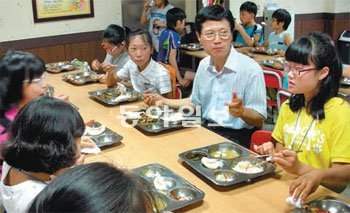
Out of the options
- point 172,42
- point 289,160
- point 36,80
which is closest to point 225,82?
point 289,160

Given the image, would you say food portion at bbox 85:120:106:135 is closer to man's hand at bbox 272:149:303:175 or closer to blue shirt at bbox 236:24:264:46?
man's hand at bbox 272:149:303:175

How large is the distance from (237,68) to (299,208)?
1.26 metres

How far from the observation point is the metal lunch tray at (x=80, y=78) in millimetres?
3502

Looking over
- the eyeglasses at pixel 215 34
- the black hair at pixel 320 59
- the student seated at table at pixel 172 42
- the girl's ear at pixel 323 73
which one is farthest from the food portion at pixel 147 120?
the student seated at table at pixel 172 42

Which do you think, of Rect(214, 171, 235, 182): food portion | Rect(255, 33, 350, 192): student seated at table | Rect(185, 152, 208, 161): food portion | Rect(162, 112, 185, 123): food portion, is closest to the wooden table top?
Rect(162, 112, 185, 123): food portion

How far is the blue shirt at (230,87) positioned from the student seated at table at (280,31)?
2.91m

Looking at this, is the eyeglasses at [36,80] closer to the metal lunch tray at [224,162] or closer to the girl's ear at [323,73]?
the metal lunch tray at [224,162]

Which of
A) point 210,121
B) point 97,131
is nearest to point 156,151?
point 97,131

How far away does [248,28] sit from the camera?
19.3 feet

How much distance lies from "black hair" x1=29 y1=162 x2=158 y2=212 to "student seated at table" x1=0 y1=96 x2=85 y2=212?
1.73ft

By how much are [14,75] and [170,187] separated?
3.57 feet

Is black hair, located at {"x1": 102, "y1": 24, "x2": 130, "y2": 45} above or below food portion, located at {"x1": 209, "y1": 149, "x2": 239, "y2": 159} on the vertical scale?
above

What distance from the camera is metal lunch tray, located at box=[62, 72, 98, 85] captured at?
11.5 feet

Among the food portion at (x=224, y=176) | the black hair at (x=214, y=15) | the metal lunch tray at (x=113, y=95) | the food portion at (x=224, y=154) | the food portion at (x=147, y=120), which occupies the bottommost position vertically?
the food portion at (x=224, y=176)
